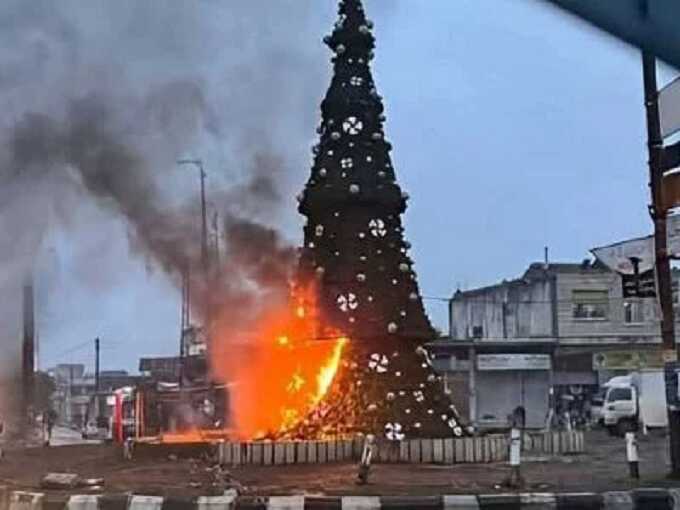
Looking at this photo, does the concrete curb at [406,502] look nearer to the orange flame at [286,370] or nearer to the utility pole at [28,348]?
the orange flame at [286,370]

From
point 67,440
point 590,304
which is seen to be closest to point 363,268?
point 67,440

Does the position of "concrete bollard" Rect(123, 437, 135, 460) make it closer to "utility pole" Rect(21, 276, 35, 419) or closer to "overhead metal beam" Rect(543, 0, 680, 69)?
"utility pole" Rect(21, 276, 35, 419)

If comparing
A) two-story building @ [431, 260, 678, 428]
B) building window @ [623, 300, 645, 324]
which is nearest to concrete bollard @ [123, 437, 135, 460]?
two-story building @ [431, 260, 678, 428]

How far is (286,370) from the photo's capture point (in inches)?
715

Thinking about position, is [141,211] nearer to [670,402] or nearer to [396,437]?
[396,437]

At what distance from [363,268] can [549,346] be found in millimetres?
37750

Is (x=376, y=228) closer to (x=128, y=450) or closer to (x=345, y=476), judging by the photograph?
(x=128, y=450)

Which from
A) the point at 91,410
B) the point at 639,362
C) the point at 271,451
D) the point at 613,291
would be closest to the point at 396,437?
the point at 271,451

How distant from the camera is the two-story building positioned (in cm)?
5222

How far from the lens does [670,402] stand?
1223 cm

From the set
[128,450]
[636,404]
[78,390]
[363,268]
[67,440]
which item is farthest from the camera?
[78,390]

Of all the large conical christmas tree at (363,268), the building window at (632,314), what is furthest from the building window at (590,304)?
the large conical christmas tree at (363,268)

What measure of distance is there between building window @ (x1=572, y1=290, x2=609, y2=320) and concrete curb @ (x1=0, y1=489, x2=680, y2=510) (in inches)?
1883

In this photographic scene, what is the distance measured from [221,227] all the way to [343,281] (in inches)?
237
